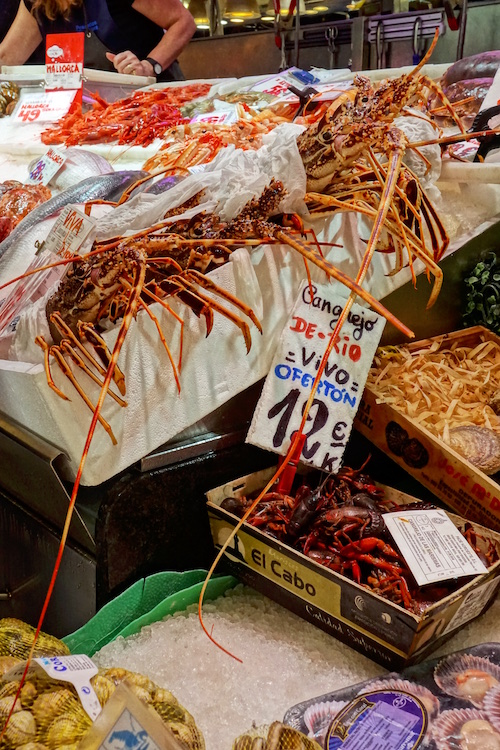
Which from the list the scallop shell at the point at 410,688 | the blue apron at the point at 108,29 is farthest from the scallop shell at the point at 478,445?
the blue apron at the point at 108,29

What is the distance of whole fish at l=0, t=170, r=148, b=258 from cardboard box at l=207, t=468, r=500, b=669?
1251 mm

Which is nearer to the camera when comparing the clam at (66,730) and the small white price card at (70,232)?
the clam at (66,730)

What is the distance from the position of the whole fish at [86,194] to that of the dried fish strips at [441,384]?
117 centimetres

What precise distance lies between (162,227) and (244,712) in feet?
3.74

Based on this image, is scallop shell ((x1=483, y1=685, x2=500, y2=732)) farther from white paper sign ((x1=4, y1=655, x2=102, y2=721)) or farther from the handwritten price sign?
white paper sign ((x1=4, y1=655, x2=102, y2=721))

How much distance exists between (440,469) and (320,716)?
2.46 feet

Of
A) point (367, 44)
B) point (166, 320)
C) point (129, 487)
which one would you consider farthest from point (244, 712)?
point (367, 44)

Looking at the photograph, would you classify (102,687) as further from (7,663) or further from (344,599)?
(344,599)

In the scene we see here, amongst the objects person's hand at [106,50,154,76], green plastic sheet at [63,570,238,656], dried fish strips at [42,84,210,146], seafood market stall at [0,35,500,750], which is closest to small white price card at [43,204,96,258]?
seafood market stall at [0,35,500,750]

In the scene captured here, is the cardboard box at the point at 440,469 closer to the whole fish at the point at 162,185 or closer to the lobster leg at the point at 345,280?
the lobster leg at the point at 345,280

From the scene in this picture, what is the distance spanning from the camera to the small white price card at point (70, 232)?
5.48 ft

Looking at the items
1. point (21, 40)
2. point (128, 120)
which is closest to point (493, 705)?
point (128, 120)

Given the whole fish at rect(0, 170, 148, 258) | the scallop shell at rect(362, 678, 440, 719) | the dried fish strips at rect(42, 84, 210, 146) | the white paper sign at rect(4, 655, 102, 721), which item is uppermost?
the dried fish strips at rect(42, 84, 210, 146)

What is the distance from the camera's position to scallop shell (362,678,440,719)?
1.32 m
